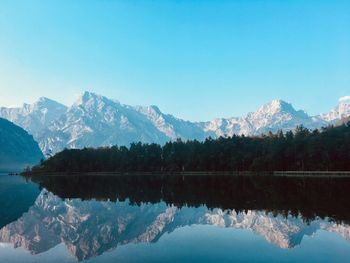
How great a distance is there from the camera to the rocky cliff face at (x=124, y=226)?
30703mm

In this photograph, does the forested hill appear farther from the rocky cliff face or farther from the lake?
the rocky cliff face

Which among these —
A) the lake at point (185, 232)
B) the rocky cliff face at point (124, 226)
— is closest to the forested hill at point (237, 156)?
the lake at point (185, 232)

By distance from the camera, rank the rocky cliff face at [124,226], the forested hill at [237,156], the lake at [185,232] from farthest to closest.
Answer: the forested hill at [237,156] < the rocky cliff face at [124,226] < the lake at [185,232]

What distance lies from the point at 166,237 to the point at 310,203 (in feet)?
81.2

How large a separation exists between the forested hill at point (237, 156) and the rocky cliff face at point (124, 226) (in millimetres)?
99912

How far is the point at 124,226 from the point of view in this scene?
38406 mm

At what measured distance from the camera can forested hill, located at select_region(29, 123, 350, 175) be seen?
448 feet

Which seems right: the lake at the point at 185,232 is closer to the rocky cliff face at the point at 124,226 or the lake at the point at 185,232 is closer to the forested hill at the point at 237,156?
the rocky cliff face at the point at 124,226

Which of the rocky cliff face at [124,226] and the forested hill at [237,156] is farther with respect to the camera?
the forested hill at [237,156]

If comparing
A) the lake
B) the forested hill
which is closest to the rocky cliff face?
the lake

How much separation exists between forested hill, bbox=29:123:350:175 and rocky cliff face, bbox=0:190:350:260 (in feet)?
328

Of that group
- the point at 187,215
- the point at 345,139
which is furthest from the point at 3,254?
the point at 345,139

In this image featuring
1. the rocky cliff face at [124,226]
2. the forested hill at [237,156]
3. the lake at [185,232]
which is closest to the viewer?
the lake at [185,232]

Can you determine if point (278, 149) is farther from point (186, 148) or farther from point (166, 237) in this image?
point (166, 237)
